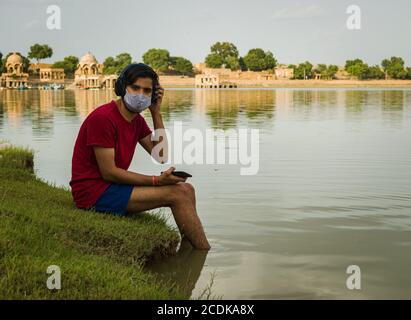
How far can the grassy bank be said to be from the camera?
11.6 feet

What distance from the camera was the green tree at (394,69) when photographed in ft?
412

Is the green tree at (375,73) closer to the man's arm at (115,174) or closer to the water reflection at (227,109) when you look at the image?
the water reflection at (227,109)

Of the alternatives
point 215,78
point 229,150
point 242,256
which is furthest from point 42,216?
point 215,78

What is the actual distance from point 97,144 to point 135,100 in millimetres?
433

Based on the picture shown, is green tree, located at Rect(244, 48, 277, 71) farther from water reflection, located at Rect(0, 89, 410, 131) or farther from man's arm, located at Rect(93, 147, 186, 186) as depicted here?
man's arm, located at Rect(93, 147, 186, 186)

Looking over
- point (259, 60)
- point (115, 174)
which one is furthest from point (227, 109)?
point (259, 60)

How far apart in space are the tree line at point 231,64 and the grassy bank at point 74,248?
390 feet

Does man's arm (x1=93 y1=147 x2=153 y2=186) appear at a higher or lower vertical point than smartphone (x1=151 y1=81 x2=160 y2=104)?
lower

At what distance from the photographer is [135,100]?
489cm

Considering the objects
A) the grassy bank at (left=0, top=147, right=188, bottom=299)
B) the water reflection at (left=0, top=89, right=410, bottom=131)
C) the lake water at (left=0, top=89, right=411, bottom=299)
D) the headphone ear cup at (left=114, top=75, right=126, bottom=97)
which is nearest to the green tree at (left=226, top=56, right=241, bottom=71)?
the water reflection at (left=0, top=89, right=410, bottom=131)

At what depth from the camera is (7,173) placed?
7.12 m
